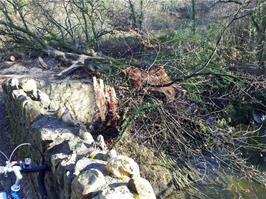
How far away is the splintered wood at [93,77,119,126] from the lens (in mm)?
7831

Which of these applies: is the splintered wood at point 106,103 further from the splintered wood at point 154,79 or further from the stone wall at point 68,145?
the splintered wood at point 154,79

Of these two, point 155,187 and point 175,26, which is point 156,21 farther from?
point 155,187

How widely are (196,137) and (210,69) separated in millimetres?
1434

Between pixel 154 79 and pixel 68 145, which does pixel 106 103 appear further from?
pixel 68 145

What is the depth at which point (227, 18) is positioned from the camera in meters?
13.3

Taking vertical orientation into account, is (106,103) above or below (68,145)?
below

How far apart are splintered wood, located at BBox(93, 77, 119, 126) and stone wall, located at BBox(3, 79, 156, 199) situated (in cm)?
11

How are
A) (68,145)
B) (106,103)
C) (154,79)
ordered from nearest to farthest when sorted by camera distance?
(68,145) < (106,103) < (154,79)

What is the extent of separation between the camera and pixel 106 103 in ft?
26.1

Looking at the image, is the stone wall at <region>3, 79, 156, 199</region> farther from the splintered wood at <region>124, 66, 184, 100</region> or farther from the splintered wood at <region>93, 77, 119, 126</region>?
the splintered wood at <region>124, 66, 184, 100</region>

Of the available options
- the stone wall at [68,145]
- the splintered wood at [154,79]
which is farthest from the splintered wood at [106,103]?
the splintered wood at [154,79]

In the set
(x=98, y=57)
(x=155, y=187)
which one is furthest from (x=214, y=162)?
(x=98, y=57)

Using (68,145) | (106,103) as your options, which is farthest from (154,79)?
(68,145)

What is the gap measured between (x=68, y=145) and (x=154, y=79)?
13.9 feet
